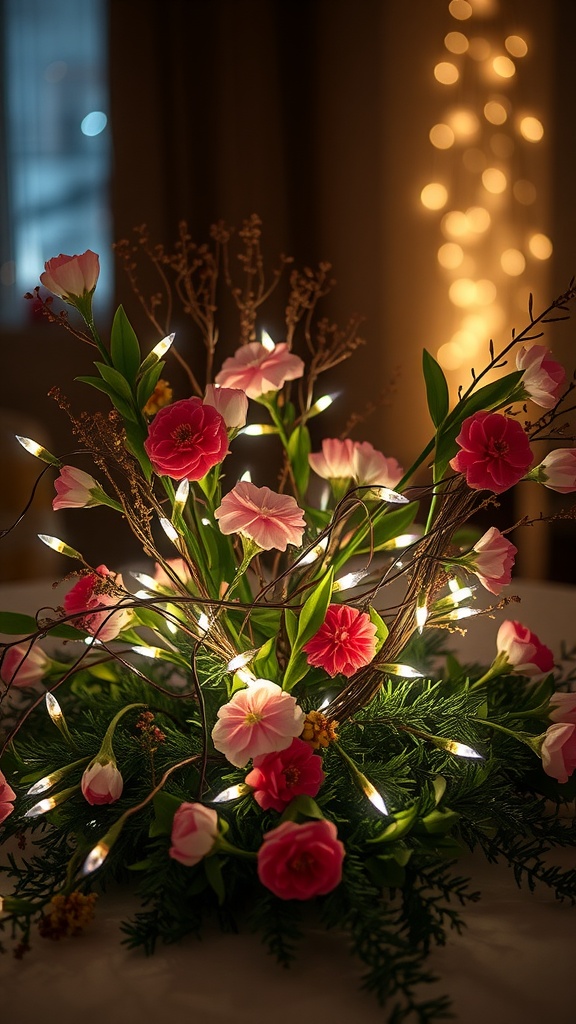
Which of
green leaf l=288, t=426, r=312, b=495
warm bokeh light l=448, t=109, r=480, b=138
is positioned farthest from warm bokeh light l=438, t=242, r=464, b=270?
green leaf l=288, t=426, r=312, b=495

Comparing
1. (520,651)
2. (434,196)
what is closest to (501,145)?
(434,196)

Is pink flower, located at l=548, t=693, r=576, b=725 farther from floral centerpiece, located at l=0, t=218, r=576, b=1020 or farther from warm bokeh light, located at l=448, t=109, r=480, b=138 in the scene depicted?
warm bokeh light, located at l=448, t=109, r=480, b=138

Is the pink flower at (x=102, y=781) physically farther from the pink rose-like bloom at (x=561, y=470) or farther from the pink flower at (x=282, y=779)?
the pink rose-like bloom at (x=561, y=470)

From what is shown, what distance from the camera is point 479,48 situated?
3137mm

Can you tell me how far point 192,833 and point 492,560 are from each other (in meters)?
0.25

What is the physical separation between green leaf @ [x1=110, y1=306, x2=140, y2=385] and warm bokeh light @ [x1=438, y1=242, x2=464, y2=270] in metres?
2.93

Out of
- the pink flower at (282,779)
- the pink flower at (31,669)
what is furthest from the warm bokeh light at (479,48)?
the pink flower at (282,779)

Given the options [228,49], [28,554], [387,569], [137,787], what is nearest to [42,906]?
[137,787]

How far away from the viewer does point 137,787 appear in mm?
644

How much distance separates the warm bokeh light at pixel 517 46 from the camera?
3018 mm

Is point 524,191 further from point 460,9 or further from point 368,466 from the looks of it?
point 368,466

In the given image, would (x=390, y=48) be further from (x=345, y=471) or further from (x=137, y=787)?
(x=137, y=787)

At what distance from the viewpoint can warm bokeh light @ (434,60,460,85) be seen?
10.6 feet

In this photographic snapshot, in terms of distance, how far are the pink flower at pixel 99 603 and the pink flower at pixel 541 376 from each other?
30 centimetres
